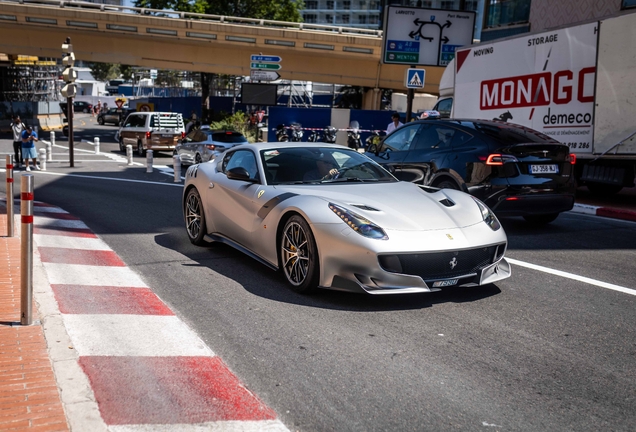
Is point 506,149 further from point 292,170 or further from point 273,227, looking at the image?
point 273,227

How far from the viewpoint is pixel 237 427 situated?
375 centimetres

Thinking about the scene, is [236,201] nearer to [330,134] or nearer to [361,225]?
[361,225]

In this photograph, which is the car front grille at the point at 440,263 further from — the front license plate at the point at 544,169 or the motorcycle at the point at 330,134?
the motorcycle at the point at 330,134

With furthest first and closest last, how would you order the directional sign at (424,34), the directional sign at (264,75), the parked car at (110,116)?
the parked car at (110,116) → the directional sign at (424,34) → the directional sign at (264,75)

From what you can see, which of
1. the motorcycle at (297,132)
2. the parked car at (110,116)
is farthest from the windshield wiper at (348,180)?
the parked car at (110,116)

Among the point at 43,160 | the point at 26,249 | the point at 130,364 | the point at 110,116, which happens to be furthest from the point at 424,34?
the point at 110,116

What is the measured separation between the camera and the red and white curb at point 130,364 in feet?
12.6

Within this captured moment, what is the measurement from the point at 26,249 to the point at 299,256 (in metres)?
2.35

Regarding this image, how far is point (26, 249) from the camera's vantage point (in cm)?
499

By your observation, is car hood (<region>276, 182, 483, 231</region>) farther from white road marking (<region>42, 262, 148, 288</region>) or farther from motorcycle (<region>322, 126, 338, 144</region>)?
motorcycle (<region>322, 126, 338, 144</region>)

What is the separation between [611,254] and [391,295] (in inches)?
143

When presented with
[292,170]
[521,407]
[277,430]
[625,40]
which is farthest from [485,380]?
[625,40]

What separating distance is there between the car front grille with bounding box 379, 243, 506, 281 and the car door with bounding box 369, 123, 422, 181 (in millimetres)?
5034

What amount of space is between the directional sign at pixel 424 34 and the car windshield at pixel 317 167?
1973 centimetres
